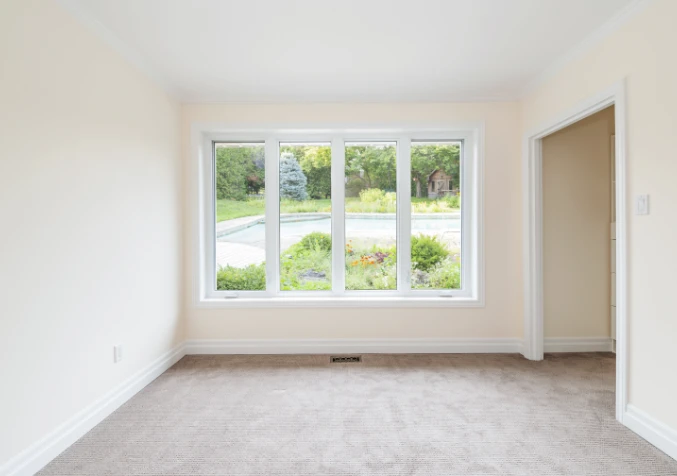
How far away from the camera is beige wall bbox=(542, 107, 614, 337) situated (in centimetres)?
345

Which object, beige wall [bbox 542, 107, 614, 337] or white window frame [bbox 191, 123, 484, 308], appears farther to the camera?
white window frame [bbox 191, 123, 484, 308]

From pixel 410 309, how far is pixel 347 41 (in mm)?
2469

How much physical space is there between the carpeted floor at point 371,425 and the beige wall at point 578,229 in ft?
1.61

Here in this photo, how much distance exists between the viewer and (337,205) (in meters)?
3.70

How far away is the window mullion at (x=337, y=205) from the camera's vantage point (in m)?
3.69

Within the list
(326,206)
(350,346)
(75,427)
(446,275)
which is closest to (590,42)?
(446,275)

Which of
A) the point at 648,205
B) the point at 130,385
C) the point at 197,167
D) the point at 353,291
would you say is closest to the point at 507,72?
the point at 648,205

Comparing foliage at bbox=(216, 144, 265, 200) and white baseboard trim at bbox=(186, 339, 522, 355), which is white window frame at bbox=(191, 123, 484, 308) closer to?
foliage at bbox=(216, 144, 265, 200)

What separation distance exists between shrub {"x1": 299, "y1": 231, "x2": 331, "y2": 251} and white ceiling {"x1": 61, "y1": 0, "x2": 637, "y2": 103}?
1.41 metres

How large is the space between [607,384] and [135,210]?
156 inches

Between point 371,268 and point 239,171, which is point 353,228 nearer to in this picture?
point 371,268

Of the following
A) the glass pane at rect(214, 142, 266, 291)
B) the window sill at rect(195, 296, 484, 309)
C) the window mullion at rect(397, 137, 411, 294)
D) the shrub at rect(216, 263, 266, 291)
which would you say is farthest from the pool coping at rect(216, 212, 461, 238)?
the window sill at rect(195, 296, 484, 309)

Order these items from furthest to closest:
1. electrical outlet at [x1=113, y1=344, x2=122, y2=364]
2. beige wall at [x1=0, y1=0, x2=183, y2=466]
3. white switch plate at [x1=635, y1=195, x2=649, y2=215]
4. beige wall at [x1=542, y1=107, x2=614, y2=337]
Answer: beige wall at [x1=542, y1=107, x2=614, y2=337] < electrical outlet at [x1=113, y1=344, x2=122, y2=364] < white switch plate at [x1=635, y1=195, x2=649, y2=215] < beige wall at [x1=0, y1=0, x2=183, y2=466]

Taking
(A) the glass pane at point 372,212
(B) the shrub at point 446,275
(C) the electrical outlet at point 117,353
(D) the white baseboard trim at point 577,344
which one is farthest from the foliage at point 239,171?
(D) the white baseboard trim at point 577,344
